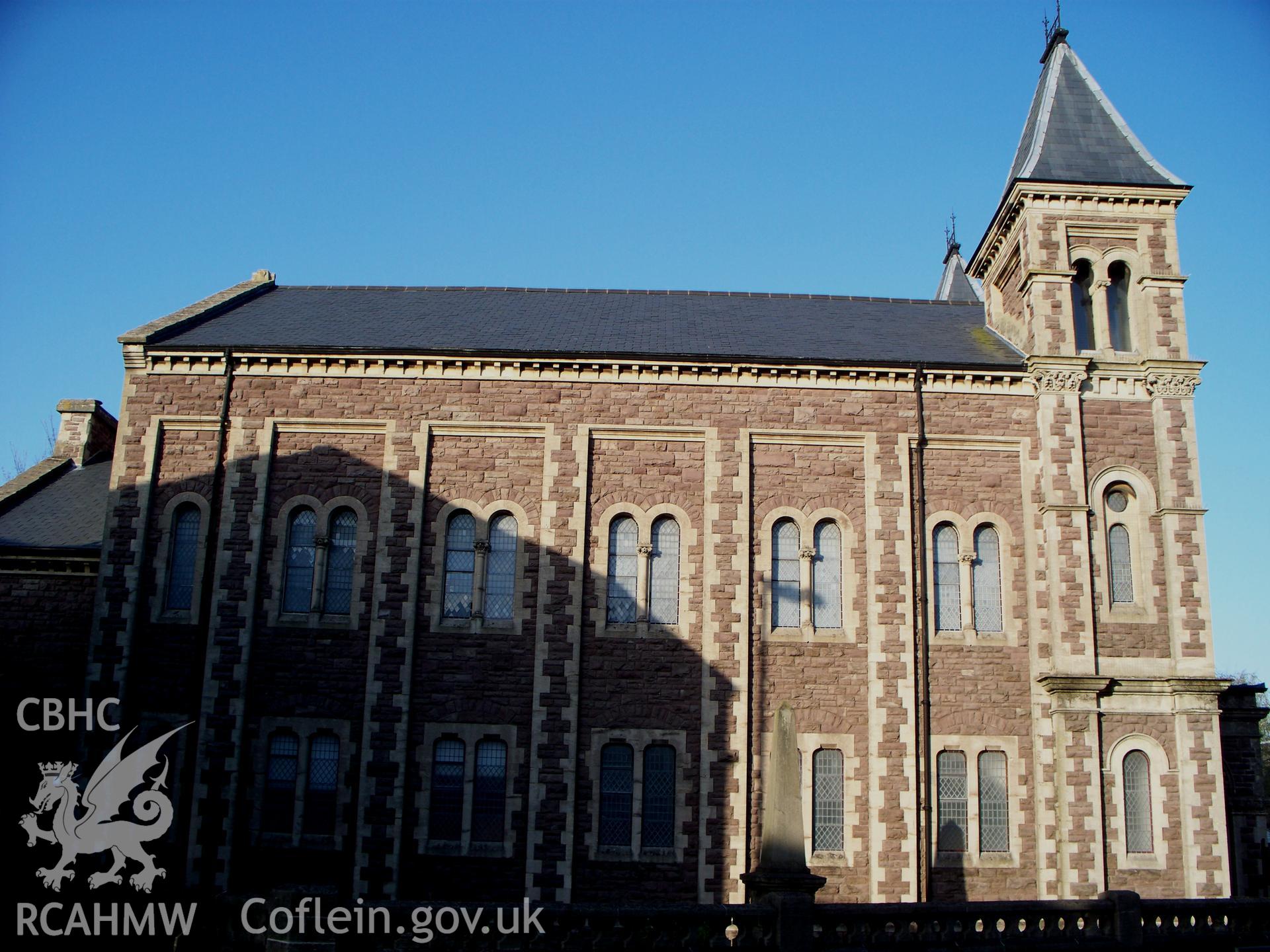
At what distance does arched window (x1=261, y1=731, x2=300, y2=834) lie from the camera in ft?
69.5

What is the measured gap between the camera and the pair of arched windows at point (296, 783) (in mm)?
21109

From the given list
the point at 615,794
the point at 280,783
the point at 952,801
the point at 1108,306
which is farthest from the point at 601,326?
the point at 952,801

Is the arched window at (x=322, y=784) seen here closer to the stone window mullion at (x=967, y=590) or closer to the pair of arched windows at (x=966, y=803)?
the pair of arched windows at (x=966, y=803)

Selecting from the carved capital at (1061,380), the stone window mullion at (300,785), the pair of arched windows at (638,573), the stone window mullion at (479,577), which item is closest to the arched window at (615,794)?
the pair of arched windows at (638,573)

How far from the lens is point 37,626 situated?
76.9 feet

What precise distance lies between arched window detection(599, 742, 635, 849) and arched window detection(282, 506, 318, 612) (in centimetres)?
699

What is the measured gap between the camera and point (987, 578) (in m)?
22.4

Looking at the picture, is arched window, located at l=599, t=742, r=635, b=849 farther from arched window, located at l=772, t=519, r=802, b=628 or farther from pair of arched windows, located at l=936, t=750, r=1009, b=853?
pair of arched windows, located at l=936, t=750, r=1009, b=853

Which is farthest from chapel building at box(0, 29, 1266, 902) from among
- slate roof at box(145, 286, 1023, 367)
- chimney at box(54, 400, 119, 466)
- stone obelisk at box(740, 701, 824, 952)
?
stone obelisk at box(740, 701, 824, 952)

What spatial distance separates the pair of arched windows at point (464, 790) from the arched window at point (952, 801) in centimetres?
866

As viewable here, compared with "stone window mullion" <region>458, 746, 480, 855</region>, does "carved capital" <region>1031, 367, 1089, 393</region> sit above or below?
above

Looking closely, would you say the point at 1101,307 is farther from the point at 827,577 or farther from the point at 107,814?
the point at 107,814

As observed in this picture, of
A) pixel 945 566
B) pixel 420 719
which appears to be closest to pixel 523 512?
pixel 420 719

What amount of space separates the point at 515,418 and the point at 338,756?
784 cm
